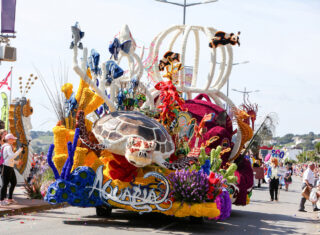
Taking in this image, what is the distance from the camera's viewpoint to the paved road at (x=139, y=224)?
10.2 meters

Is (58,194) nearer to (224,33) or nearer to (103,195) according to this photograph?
(103,195)

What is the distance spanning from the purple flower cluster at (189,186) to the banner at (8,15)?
1289cm

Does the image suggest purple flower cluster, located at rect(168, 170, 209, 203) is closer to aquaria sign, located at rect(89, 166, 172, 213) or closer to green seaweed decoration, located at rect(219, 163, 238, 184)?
aquaria sign, located at rect(89, 166, 172, 213)

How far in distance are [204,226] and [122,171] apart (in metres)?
2.31

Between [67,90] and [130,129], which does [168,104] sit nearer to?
[130,129]

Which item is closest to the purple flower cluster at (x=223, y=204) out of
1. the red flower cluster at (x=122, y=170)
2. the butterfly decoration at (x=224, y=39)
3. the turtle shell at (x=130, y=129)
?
the turtle shell at (x=130, y=129)

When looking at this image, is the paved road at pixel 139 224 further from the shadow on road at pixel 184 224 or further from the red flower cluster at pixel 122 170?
the red flower cluster at pixel 122 170

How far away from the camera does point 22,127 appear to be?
16.7 m

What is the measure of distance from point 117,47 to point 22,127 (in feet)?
18.2

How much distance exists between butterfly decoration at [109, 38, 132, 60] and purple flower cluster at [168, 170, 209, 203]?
126 inches

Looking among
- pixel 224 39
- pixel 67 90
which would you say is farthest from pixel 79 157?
pixel 224 39

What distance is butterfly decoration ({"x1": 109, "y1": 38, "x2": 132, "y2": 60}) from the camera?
12445mm

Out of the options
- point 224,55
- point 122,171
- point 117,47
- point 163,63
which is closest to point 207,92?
point 224,55

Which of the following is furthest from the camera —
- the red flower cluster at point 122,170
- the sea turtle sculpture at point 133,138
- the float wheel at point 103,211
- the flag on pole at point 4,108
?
the flag on pole at point 4,108
